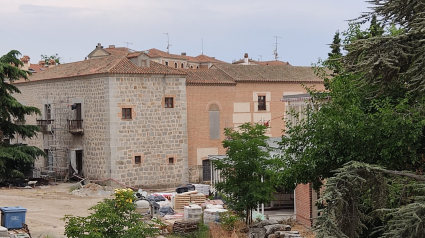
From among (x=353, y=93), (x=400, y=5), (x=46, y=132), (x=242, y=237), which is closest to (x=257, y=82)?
(x=46, y=132)

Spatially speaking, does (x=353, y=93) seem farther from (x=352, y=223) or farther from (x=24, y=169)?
(x=24, y=169)

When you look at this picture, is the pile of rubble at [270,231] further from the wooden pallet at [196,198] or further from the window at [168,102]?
the window at [168,102]

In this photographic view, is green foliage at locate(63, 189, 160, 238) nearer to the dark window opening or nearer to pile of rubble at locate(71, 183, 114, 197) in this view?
pile of rubble at locate(71, 183, 114, 197)

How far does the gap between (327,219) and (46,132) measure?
2940 cm

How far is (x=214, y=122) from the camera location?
3575 centimetres

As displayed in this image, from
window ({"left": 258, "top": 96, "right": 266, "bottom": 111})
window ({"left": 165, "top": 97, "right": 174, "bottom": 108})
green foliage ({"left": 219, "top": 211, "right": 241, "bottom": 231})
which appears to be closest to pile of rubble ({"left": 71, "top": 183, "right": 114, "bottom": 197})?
window ({"left": 165, "top": 97, "right": 174, "bottom": 108})

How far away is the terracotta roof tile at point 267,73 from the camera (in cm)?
3772

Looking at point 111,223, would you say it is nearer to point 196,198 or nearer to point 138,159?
point 196,198

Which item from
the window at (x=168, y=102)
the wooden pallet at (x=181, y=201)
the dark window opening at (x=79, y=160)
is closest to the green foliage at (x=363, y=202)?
the wooden pallet at (x=181, y=201)

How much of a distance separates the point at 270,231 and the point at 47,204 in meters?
11.9

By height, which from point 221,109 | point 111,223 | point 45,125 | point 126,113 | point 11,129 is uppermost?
point 221,109

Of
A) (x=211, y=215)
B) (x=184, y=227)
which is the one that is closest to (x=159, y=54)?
(x=211, y=215)

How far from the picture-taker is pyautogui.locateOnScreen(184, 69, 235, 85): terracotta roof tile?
116 ft

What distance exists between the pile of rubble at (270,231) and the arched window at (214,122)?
15.7 metres
